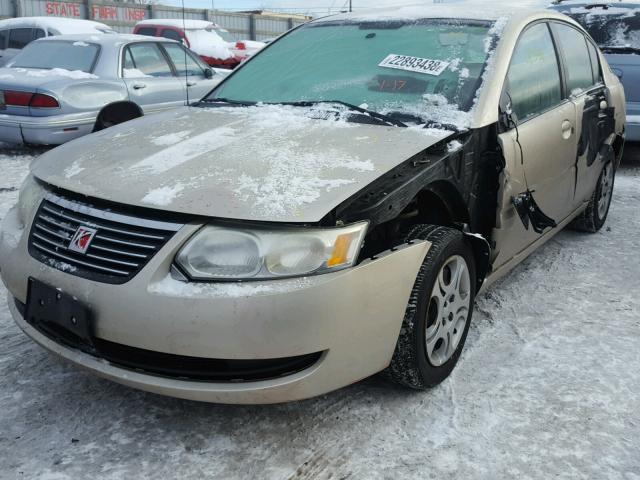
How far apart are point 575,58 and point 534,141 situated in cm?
113

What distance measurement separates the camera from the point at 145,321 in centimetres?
203

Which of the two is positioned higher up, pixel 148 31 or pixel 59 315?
pixel 148 31

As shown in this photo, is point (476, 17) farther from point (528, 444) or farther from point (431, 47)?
point (528, 444)

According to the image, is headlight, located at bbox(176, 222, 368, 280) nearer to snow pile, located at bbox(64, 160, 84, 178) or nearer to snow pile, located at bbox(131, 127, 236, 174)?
snow pile, located at bbox(131, 127, 236, 174)

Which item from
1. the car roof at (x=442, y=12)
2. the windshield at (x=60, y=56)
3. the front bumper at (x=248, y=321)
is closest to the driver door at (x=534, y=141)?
the car roof at (x=442, y=12)

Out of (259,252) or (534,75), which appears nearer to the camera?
(259,252)

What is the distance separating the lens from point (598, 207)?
15.2ft

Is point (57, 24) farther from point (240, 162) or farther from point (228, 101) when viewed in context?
point (240, 162)

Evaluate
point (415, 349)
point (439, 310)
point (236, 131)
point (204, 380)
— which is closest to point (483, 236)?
point (439, 310)

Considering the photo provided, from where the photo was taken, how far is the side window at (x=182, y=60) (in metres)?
8.23

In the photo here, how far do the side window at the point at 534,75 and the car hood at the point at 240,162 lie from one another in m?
0.70

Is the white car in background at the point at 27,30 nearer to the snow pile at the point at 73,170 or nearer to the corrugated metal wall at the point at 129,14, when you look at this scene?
the corrugated metal wall at the point at 129,14

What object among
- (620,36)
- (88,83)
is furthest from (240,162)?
(620,36)

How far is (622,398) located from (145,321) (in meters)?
1.88
